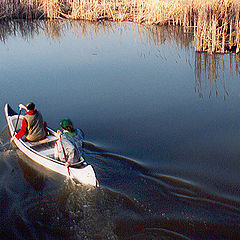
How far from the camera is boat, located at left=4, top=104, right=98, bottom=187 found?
584cm

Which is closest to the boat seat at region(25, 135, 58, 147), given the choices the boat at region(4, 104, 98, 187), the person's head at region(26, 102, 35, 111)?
the boat at region(4, 104, 98, 187)

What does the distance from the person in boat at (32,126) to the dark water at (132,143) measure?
→ 0.51 m

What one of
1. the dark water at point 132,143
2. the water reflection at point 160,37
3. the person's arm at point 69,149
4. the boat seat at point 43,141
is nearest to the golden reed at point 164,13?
the water reflection at point 160,37

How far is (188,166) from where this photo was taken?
6465 mm

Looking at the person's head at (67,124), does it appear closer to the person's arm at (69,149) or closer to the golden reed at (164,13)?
the person's arm at (69,149)

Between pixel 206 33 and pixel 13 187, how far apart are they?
935 cm

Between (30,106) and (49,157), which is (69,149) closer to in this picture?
(49,157)

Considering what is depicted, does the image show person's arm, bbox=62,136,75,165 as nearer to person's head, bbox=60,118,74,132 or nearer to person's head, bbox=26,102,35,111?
person's head, bbox=60,118,74,132

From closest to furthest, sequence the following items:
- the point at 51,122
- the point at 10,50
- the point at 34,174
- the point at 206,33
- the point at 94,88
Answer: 1. the point at 34,174
2. the point at 51,122
3. the point at 94,88
4. the point at 206,33
5. the point at 10,50

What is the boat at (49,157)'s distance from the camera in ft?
19.2

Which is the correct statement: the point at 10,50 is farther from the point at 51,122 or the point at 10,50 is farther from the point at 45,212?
the point at 45,212

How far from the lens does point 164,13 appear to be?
686 inches

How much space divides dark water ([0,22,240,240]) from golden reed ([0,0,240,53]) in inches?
32.4

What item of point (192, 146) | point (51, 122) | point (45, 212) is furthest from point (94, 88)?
point (45, 212)
